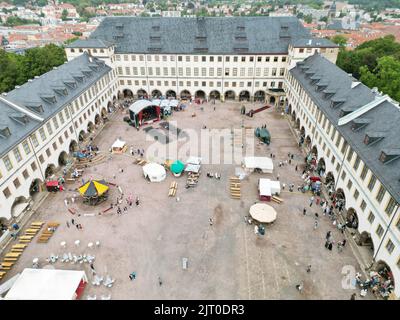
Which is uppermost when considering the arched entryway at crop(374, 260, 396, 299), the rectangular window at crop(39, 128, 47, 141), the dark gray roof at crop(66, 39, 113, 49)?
the dark gray roof at crop(66, 39, 113, 49)

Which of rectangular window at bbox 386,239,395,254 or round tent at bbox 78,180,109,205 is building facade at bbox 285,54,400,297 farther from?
round tent at bbox 78,180,109,205

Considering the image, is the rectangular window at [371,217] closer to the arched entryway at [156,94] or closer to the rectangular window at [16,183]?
the rectangular window at [16,183]

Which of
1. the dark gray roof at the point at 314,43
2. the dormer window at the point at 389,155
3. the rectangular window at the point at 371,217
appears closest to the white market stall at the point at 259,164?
the rectangular window at the point at 371,217

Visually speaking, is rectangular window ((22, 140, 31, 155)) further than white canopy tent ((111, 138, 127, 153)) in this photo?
No

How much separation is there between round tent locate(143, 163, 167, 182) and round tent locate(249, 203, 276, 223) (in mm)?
15315

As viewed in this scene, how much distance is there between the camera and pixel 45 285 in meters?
28.9

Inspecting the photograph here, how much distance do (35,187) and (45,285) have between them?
66.1 ft

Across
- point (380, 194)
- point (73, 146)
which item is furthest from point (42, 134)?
point (380, 194)

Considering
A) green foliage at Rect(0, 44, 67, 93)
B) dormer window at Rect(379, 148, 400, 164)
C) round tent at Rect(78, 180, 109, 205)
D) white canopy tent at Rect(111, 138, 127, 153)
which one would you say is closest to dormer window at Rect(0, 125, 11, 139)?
round tent at Rect(78, 180, 109, 205)

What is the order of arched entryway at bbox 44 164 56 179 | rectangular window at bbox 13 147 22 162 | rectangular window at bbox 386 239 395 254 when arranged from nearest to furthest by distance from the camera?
rectangular window at bbox 386 239 395 254 < rectangular window at bbox 13 147 22 162 < arched entryway at bbox 44 164 56 179

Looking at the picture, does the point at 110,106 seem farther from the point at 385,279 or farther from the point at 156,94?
the point at 385,279

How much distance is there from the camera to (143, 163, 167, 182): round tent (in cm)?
4647
